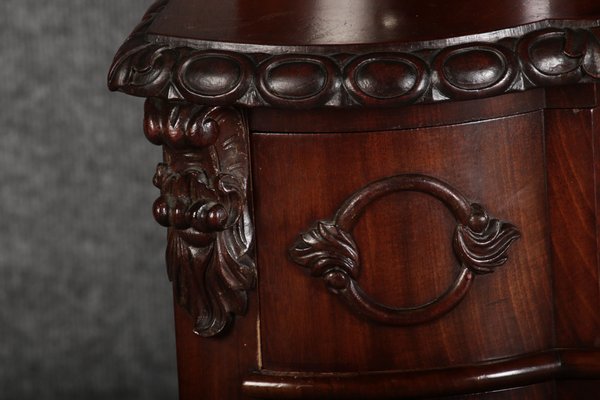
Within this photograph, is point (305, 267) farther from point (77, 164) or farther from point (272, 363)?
point (77, 164)

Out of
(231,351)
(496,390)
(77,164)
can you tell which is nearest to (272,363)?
(231,351)

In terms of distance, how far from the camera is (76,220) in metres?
1.82

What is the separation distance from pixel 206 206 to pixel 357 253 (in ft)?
0.38

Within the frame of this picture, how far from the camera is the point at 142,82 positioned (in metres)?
0.98

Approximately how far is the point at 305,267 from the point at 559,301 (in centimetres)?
19

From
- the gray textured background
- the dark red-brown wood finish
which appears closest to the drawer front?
the dark red-brown wood finish

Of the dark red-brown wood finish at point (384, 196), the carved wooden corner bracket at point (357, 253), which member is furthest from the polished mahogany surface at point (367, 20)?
the carved wooden corner bracket at point (357, 253)

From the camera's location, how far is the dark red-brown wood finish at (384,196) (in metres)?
0.95

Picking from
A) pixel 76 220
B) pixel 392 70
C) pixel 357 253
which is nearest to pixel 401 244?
Result: pixel 357 253

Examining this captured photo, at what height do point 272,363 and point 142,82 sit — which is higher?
point 142,82

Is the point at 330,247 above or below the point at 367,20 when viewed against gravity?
below

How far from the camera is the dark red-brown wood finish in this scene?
95cm

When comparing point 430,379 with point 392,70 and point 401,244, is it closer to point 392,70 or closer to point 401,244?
point 401,244

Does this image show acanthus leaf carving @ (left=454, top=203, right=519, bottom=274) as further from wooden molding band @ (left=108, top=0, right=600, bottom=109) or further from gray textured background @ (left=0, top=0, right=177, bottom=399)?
gray textured background @ (left=0, top=0, right=177, bottom=399)
